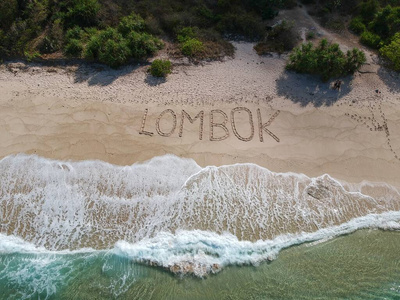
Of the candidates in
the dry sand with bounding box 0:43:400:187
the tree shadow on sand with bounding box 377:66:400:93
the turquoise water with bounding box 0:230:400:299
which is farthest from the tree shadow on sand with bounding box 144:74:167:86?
the tree shadow on sand with bounding box 377:66:400:93

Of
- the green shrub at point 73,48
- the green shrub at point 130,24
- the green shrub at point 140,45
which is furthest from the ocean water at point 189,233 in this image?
the green shrub at point 130,24

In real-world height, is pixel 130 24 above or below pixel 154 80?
above

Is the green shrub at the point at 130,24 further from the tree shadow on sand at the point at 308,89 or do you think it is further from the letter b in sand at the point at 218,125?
the tree shadow on sand at the point at 308,89

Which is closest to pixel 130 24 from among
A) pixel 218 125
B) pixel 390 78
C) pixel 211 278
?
pixel 218 125

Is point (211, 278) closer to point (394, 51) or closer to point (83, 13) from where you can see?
point (394, 51)

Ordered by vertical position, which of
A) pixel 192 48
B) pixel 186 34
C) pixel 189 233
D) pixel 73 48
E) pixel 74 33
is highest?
pixel 186 34

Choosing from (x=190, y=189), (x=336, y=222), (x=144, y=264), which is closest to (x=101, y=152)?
(x=190, y=189)
